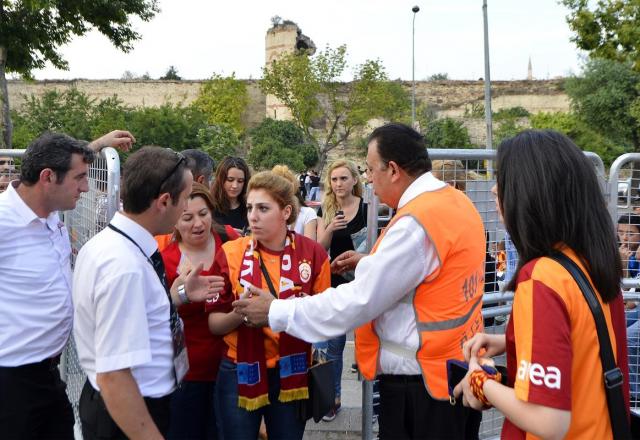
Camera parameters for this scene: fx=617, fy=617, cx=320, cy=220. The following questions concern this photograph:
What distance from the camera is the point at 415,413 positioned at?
8.34 feet

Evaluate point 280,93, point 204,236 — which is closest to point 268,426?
point 204,236

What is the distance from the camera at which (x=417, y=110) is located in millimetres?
42781

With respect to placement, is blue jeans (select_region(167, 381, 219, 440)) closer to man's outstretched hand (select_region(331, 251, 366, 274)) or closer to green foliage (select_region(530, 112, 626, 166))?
man's outstretched hand (select_region(331, 251, 366, 274))

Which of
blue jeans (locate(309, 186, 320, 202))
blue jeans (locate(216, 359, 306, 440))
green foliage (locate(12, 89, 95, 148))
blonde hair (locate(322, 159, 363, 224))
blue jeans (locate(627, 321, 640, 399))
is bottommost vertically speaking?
blue jeans (locate(627, 321, 640, 399))

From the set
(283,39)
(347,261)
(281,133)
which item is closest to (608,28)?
(347,261)

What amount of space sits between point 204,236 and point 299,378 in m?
0.94

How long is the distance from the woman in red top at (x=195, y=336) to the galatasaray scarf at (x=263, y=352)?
28cm

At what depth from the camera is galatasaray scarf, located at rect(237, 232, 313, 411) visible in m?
2.85

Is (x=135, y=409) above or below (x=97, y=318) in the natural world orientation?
below

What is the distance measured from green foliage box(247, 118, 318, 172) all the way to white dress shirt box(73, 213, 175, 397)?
28.4 m

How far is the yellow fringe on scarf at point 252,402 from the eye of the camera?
2838mm

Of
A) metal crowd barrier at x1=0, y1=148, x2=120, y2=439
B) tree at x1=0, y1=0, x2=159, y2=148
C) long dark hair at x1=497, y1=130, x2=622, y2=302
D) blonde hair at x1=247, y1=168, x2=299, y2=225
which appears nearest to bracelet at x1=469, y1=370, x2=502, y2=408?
long dark hair at x1=497, y1=130, x2=622, y2=302

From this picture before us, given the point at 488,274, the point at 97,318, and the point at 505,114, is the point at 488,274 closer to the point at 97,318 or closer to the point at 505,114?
the point at 97,318

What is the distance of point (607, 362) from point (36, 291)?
2.26m
